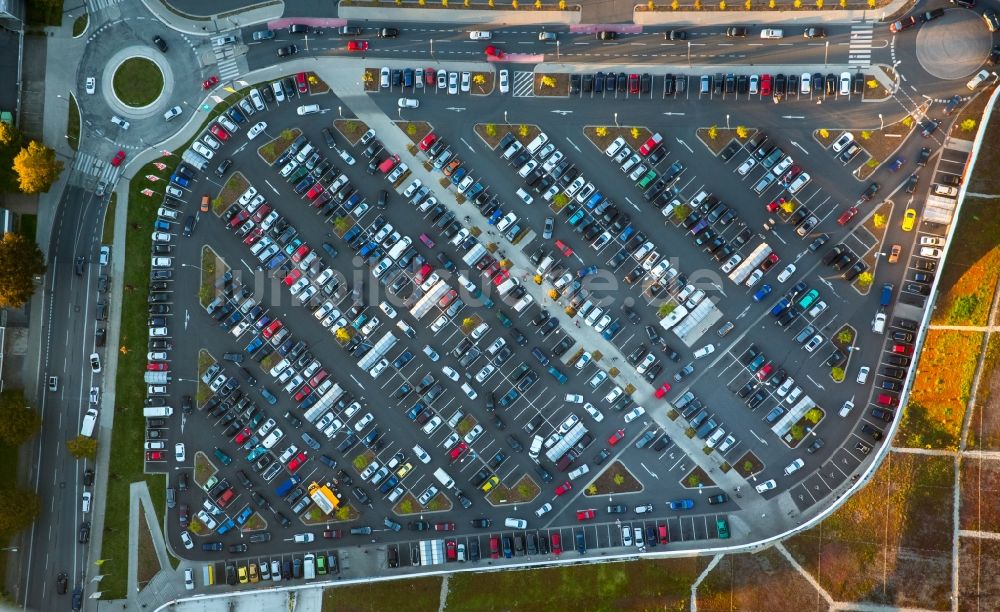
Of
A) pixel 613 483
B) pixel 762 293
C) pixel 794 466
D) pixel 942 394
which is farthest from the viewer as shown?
pixel 613 483

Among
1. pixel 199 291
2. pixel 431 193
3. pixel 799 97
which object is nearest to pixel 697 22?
pixel 799 97

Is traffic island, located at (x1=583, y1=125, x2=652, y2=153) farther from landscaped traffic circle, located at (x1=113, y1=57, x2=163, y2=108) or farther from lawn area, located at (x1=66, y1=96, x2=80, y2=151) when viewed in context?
lawn area, located at (x1=66, y1=96, x2=80, y2=151)

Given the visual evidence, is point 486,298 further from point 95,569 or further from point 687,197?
point 95,569

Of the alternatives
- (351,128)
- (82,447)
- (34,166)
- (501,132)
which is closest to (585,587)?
(501,132)

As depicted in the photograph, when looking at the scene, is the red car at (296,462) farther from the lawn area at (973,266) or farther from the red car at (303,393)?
the lawn area at (973,266)

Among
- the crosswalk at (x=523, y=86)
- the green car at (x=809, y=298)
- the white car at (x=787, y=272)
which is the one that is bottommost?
the green car at (x=809, y=298)

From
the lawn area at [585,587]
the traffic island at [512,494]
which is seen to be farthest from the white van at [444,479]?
the lawn area at [585,587]

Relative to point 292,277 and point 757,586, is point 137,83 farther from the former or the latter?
point 757,586
